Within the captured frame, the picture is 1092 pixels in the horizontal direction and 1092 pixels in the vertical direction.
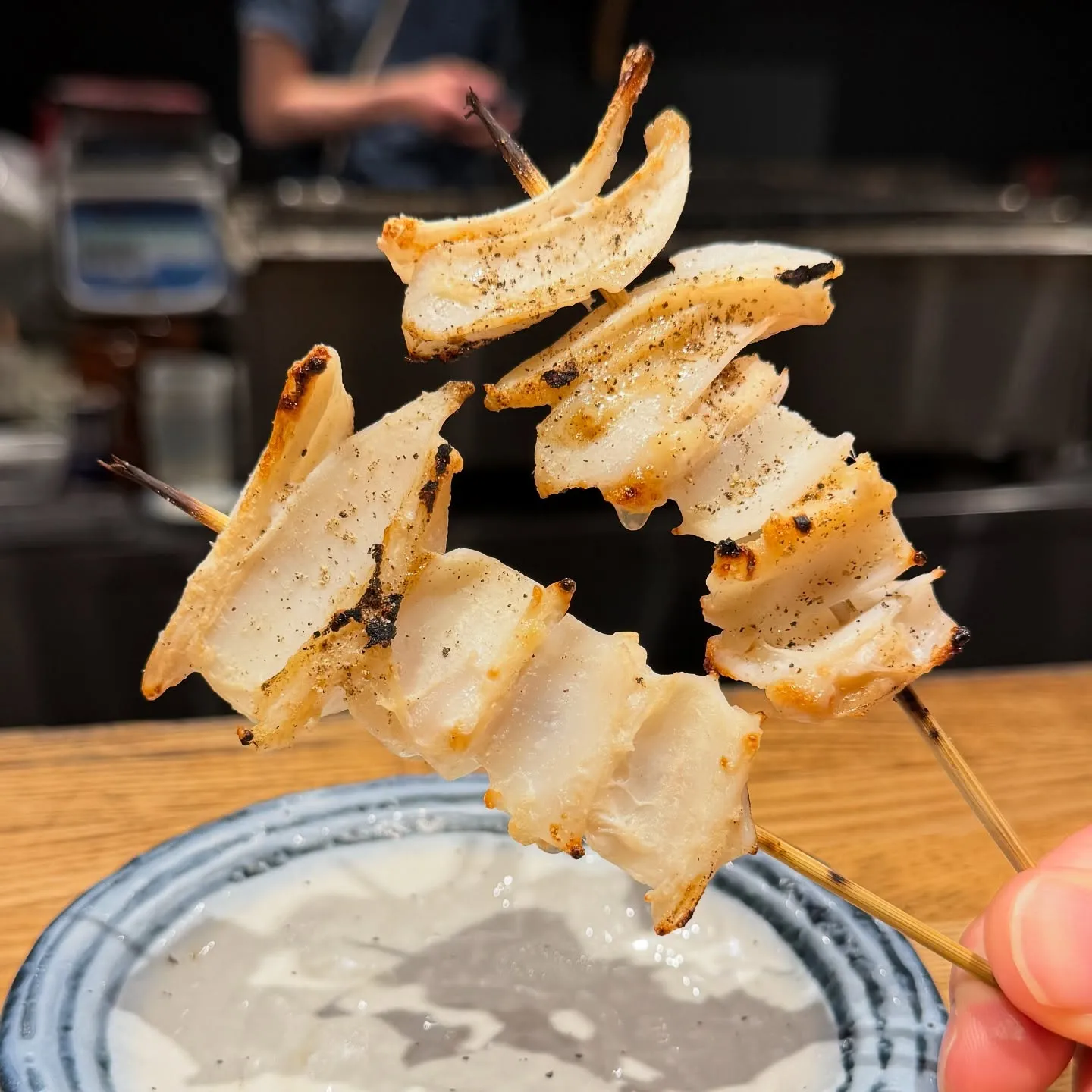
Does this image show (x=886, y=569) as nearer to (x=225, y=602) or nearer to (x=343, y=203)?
(x=225, y=602)

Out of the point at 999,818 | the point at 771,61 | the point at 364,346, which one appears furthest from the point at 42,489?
the point at 771,61

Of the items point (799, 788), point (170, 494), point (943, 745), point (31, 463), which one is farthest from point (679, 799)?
point (31, 463)

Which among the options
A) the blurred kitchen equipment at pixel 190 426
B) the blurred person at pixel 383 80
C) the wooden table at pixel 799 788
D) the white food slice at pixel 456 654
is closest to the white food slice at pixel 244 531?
the white food slice at pixel 456 654

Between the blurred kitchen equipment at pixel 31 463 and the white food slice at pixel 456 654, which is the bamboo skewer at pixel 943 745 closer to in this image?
the white food slice at pixel 456 654

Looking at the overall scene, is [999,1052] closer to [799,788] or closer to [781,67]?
[799,788]

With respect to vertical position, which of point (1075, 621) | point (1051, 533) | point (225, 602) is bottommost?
point (1075, 621)

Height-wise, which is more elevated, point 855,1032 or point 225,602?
point 225,602
